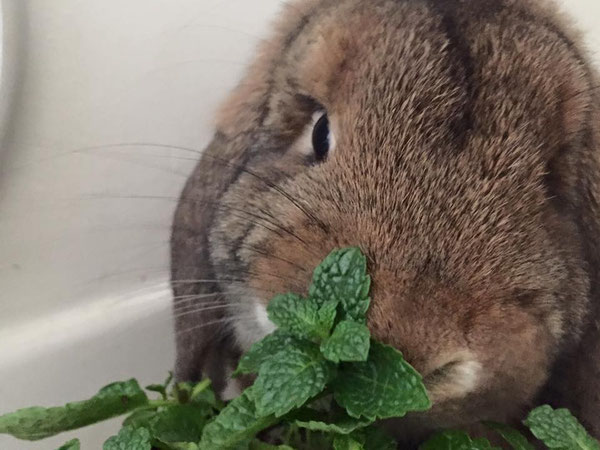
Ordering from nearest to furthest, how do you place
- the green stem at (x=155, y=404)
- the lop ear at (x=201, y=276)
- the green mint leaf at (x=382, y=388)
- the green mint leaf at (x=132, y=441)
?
1. the green mint leaf at (x=382, y=388)
2. the green mint leaf at (x=132, y=441)
3. the green stem at (x=155, y=404)
4. the lop ear at (x=201, y=276)

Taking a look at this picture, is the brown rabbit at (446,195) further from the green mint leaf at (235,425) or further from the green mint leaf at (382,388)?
the green mint leaf at (235,425)

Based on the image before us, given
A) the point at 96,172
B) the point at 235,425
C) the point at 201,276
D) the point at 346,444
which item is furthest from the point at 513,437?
the point at 96,172

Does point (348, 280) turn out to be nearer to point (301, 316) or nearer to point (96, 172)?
point (301, 316)

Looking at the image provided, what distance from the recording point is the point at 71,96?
4.50ft

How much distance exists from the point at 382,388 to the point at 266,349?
141 millimetres

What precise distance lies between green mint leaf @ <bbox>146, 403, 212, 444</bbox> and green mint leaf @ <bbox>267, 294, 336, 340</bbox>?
0.61 ft

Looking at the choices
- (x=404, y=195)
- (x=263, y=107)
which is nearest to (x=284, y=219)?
(x=404, y=195)

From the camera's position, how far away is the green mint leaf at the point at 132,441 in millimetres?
795

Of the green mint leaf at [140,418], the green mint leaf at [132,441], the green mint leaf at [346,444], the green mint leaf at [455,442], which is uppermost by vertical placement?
the green mint leaf at [140,418]

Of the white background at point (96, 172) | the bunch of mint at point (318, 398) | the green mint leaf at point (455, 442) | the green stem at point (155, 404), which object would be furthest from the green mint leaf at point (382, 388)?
the white background at point (96, 172)

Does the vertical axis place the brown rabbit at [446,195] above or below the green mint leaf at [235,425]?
above

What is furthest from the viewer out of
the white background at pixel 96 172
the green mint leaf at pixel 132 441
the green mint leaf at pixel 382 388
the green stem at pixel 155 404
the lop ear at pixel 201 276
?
the white background at pixel 96 172

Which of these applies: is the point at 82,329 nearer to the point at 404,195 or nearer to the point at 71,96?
the point at 71,96

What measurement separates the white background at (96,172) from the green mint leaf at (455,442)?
73cm
